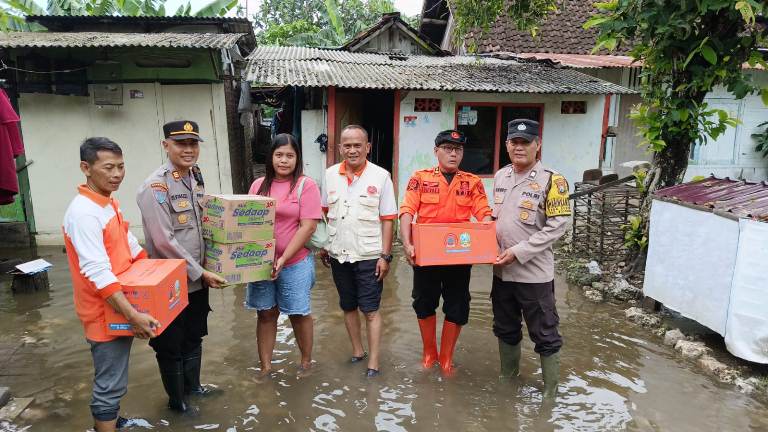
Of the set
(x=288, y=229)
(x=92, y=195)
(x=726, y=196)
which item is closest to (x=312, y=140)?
(x=288, y=229)

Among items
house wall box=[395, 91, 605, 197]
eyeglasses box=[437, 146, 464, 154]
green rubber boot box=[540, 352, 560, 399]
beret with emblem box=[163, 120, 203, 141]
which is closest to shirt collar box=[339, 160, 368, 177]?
eyeglasses box=[437, 146, 464, 154]

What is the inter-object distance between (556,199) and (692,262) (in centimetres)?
205

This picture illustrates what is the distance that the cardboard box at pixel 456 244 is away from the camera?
11.4 feet

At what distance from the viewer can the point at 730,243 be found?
A: 4.15 meters

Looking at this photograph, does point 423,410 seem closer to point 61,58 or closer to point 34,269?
point 34,269

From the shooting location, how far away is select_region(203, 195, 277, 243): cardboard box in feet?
10.5

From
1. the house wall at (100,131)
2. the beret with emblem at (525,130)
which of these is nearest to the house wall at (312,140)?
the house wall at (100,131)

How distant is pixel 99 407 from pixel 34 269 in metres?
3.93

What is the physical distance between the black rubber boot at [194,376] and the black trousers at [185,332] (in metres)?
0.04

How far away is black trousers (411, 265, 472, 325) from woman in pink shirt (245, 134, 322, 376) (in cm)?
83

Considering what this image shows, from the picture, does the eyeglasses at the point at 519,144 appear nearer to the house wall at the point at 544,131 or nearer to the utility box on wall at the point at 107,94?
the house wall at the point at 544,131

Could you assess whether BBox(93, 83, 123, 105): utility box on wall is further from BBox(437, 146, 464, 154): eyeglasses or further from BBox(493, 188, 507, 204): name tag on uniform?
BBox(493, 188, 507, 204): name tag on uniform

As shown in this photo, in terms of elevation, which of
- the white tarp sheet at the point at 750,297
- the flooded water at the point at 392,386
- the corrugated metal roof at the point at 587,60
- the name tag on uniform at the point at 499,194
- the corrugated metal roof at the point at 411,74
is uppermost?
the corrugated metal roof at the point at 587,60

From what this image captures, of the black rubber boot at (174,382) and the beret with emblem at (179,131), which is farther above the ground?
the beret with emblem at (179,131)
